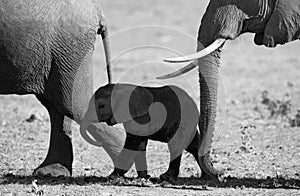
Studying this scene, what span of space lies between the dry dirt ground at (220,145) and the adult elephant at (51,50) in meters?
0.72

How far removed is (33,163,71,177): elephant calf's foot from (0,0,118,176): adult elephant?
0.48 meters

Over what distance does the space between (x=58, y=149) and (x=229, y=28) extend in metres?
2.00

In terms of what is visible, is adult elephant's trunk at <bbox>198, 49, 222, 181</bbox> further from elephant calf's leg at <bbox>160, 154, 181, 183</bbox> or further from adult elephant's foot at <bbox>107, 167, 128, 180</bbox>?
adult elephant's foot at <bbox>107, 167, 128, 180</bbox>

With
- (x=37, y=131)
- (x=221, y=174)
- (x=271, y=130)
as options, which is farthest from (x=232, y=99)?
(x=221, y=174)

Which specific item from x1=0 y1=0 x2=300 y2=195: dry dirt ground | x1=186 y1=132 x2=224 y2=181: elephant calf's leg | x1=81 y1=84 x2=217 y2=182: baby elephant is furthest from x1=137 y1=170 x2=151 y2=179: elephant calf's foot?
x1=186 y1=132 x2=224 y2=181: elephant calf's leg

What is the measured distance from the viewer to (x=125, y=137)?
301 inches

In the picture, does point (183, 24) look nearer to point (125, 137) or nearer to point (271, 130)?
point (271, 130)

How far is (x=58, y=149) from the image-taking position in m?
7.77

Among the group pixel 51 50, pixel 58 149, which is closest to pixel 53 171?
pixel 58 149

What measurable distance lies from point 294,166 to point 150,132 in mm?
1677

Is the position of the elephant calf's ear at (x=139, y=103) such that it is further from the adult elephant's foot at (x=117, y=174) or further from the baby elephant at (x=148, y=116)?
Answer: the adult elephant's foot at (x=117, y=174)

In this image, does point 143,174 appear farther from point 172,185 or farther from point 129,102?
point 129,102

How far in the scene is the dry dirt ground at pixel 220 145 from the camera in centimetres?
700

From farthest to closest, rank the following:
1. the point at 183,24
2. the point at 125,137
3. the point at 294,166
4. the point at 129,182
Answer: the point at 183,24 → the point at 294,166 → the point at 125,137 → the point at 129,182
